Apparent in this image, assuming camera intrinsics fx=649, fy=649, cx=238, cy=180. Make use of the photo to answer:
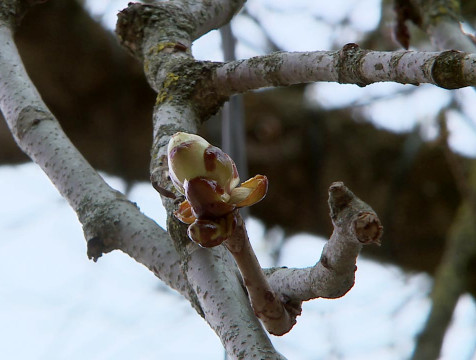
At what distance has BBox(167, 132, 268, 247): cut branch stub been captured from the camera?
506 mm

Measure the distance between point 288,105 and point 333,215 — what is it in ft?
5.63

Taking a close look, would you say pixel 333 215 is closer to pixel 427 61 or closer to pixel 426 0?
pixel 427 61

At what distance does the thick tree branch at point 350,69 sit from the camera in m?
0.51

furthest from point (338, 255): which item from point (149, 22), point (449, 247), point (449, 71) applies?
point (449, 247)

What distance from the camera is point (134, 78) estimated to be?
201 centimetres

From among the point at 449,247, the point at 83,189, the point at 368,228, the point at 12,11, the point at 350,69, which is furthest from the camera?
the point at 449,247

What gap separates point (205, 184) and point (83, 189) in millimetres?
246

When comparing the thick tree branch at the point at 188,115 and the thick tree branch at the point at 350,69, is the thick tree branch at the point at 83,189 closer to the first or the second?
the thick tree branch at the point at 188,115

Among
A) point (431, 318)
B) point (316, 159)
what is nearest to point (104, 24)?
point (316, 159)

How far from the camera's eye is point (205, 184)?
19.9 inches

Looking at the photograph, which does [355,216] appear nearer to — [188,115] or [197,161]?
[197,161]

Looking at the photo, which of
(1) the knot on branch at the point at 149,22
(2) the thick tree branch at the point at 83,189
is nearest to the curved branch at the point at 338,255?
(2) the thick tree branch at the point at 83,189

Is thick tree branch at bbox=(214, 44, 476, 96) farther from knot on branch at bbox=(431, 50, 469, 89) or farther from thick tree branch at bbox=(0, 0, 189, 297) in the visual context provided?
thick tree branch at bbox=(0, 0, 189, 297)

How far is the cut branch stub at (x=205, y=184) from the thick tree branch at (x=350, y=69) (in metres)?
0.16
